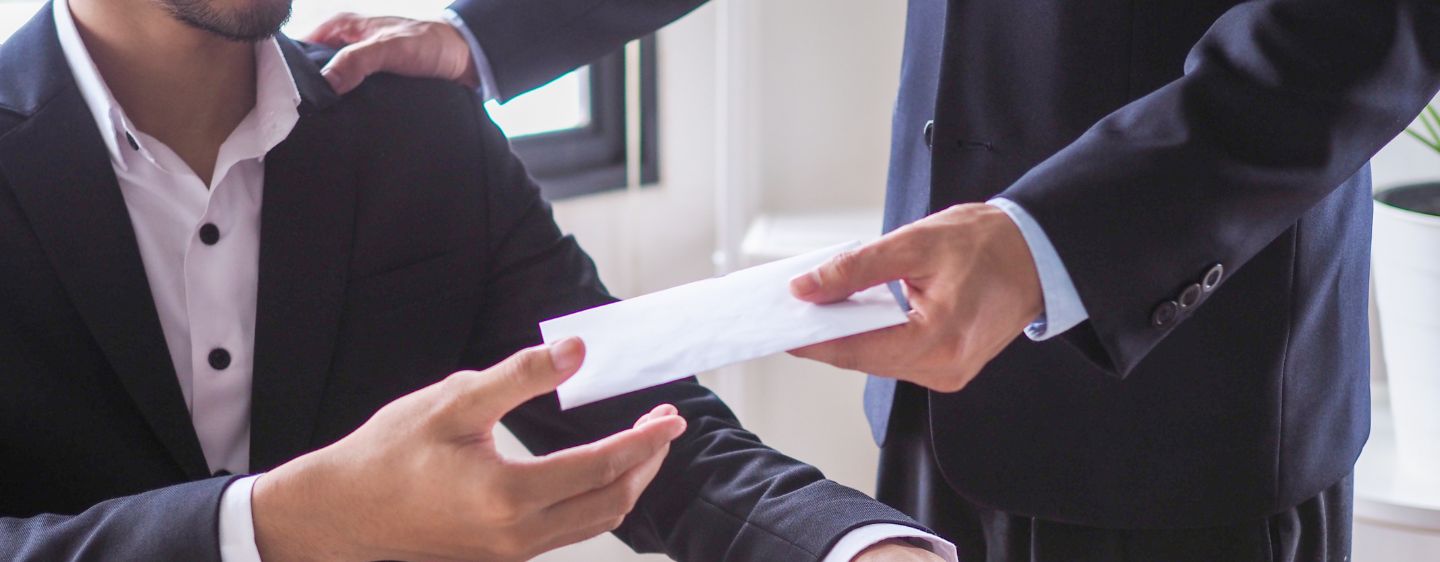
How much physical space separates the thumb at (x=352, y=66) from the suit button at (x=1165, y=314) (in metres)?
0.78

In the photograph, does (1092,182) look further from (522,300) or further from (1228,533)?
(522,300)

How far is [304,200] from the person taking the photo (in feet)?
3.89

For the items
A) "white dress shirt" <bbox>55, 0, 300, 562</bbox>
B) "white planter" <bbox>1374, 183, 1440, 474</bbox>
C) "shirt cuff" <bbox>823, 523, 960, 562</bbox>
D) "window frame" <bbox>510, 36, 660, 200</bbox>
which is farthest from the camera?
"window frame" <bbox>510, 36, 660, 200</bbox>

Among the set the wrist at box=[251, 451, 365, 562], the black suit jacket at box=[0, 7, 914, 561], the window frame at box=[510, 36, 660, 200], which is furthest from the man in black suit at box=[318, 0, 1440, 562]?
the window frame at box=[510, 36, 660, 200]

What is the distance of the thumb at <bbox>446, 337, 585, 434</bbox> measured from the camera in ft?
2.58

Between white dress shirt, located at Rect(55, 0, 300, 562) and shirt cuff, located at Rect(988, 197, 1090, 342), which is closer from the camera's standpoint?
shirt cuff, located at Rect(988, 197, 1090, 342)

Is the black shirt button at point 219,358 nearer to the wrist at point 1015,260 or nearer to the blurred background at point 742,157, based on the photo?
the wrist at point 1015,260

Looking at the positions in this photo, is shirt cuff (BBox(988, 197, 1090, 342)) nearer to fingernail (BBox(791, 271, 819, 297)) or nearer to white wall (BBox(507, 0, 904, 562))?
fingernail (BBox(791, 271, 819, 297))

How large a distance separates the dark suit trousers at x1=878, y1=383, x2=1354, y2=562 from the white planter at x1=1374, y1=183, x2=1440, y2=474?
0.50 metres

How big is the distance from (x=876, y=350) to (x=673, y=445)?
36cm

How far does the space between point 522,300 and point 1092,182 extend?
619 mm

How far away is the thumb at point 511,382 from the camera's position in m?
0.79

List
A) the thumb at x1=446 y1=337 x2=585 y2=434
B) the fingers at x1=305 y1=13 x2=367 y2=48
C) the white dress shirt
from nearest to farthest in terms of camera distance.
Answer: the thumb at x1=446 y1=337 x2=585 y2=434 → the white dress shirt → the fingers at x1=305 y1=13 x2=367 y2=48

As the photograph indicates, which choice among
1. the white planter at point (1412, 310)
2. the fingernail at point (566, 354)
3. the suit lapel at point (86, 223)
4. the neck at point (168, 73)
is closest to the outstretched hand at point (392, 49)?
the neck at point (168, 73)
